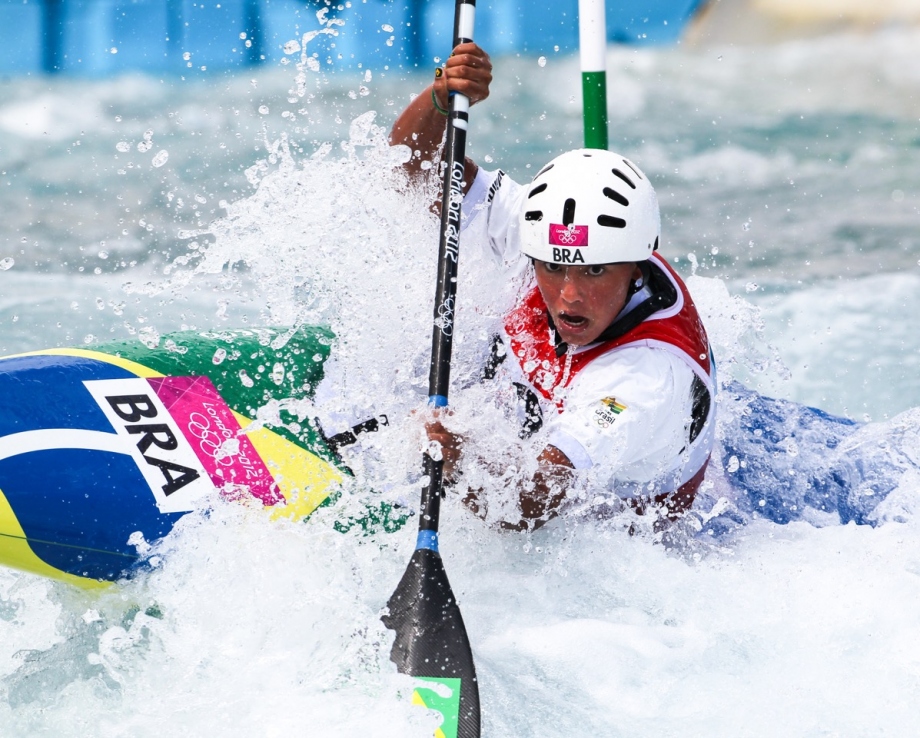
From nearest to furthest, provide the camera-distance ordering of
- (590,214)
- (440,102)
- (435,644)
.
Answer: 1. (435,644)
2. (590,214)
3. (440,102)

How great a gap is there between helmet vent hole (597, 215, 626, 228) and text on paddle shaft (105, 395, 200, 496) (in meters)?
1.32

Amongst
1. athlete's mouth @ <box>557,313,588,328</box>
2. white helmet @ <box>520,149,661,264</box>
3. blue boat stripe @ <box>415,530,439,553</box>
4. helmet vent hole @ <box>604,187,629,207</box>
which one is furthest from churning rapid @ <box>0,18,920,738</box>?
helmet vent hole @ <box>604,187,629,207</box>

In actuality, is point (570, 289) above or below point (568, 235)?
below

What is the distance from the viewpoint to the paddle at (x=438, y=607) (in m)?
2.44

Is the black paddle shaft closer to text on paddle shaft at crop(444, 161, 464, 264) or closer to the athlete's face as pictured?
text on paddle shaft at crop(444, 161, 464, 264)

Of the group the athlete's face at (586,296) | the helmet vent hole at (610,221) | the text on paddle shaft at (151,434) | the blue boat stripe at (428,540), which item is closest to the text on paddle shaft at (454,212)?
the athlete's face at (586,296)

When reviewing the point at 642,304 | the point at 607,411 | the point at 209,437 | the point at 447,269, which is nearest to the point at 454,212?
the point at 447,269

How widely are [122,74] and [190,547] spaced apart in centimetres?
685

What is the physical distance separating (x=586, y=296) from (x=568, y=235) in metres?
0.17

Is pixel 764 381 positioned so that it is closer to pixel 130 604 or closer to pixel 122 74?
pixel 130 604

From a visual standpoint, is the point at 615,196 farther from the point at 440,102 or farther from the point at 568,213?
the point at 440,102

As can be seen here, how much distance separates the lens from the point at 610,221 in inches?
112

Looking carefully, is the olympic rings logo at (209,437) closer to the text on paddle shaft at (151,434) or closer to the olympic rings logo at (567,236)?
the text on paddle shaft at (151,434)

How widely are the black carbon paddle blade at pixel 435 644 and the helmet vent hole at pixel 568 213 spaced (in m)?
0.94
